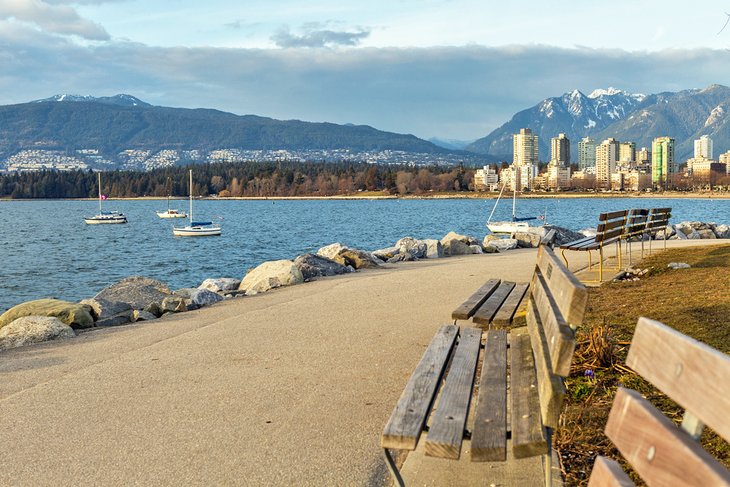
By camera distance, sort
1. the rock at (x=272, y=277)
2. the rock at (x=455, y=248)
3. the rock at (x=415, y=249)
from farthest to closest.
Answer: the rock at (x=455, y=248)
the rock at (x=415, y=249)
the rock at (x=272, y=277)

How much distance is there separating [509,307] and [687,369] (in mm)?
5376

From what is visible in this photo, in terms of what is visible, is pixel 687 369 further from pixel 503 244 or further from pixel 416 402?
pixel 503 244

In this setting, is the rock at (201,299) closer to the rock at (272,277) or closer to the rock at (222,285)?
the rock at (272,277)

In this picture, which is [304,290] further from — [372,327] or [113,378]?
[113,378]

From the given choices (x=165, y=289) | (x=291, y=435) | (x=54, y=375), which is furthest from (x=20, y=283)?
(x=291, y=435)

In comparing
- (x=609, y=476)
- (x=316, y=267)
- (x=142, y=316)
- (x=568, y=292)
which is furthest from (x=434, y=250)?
(x=609, y=476)

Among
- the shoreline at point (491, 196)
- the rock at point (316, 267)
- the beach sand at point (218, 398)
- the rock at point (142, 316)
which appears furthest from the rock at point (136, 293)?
the shoreline at point (491, 196)

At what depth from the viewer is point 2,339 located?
9.12 m

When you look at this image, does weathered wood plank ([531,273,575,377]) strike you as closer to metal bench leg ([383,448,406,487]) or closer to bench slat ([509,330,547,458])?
bench slat ([509,330,547,458])

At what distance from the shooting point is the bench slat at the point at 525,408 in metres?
3.22

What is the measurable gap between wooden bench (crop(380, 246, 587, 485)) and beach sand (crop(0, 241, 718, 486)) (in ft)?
2.09

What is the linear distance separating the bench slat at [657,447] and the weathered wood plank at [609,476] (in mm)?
45

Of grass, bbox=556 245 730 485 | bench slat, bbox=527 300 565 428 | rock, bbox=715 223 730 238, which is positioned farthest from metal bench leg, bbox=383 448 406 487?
rock, bbox=715 223 730 238

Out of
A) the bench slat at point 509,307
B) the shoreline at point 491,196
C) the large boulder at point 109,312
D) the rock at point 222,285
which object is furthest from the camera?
the shoreline at point 491,196
